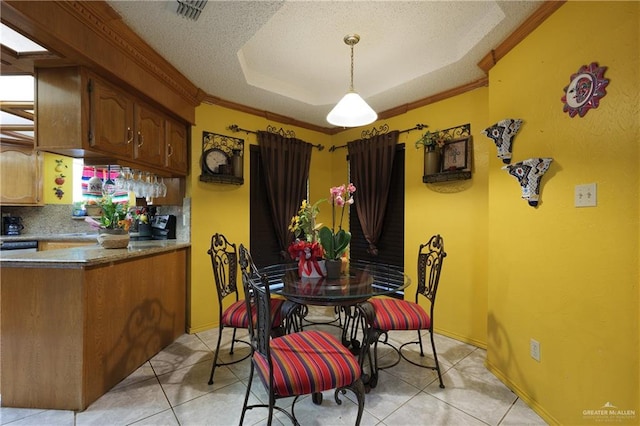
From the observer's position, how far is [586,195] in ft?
4.63

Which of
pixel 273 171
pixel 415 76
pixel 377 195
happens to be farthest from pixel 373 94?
pixel 273 171

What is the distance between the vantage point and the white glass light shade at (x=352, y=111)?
6.56 ft

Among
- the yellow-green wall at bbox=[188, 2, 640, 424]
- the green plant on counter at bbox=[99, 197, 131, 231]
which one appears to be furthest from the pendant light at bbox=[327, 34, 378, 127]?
the green plant on counter at bbox=[99, 197, 131, 231]

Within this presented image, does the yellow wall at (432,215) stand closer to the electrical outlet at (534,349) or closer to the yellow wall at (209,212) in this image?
the yellow wall at (209,212)

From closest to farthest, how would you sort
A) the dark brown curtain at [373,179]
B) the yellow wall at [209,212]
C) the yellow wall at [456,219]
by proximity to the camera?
the yellow wall at [456,219], the yellow wall at [209,212], the dark brown curtain at [373,179]

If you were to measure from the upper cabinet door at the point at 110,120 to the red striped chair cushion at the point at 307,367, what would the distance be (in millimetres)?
1855

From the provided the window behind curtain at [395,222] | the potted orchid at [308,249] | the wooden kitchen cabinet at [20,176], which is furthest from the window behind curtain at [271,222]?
the wooden kitchen cabinet at [20,176]

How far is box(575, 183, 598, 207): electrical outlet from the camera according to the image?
1377 millimetres

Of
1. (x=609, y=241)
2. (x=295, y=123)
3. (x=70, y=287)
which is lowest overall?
(x=70, y=287)

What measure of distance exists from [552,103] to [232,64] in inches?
92.6

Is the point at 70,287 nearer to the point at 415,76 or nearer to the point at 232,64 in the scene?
the point at 232,64

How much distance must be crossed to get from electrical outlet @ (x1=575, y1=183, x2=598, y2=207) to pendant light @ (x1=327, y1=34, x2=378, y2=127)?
4.18 ft

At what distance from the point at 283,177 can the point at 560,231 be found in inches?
107

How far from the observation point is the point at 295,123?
12.0 ft
